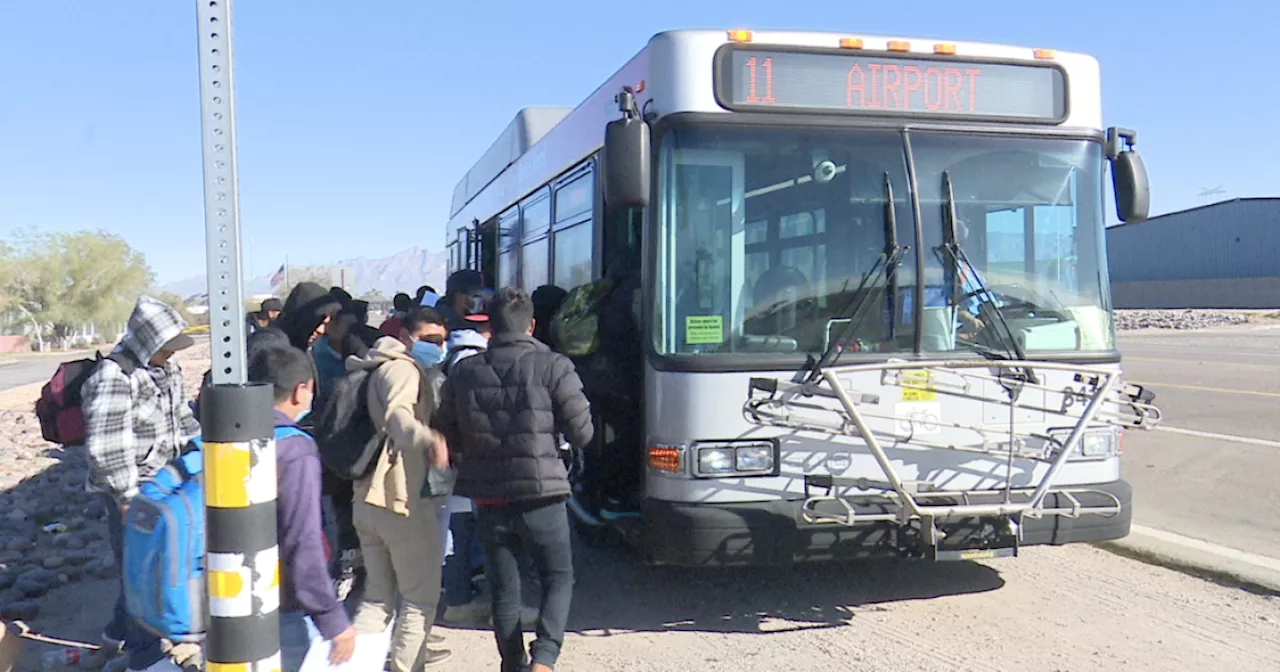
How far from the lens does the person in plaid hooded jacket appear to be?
443cm

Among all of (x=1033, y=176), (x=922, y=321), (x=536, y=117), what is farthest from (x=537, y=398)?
(x=536, y=117)

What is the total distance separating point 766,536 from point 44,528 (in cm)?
593

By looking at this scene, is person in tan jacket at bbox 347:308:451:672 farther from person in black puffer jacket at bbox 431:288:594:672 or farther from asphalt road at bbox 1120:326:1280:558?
asphalt road at bbox 1120:326:1280:558

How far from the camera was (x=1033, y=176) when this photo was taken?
5520 mm

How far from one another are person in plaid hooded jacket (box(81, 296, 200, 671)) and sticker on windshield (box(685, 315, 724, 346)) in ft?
7.85

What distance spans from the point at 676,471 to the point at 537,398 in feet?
3.22

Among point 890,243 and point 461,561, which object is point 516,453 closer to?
point 461,561

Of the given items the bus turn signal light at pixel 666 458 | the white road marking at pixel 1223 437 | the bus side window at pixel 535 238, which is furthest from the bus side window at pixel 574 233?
the white road marking at pixel 1223 437

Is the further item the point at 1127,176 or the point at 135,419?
the point at 1127,176

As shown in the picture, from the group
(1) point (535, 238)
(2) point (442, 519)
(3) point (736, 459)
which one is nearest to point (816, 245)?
(3) point (736, 459)

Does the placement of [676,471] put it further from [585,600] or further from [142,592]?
[142,592]

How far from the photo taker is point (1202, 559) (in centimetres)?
625

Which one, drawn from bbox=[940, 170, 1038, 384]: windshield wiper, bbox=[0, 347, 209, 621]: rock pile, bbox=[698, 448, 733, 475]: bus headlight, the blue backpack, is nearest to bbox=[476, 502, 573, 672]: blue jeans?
bbox=[698, 448, 733, 475]: bus headlight

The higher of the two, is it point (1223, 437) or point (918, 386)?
point (918, 386)
